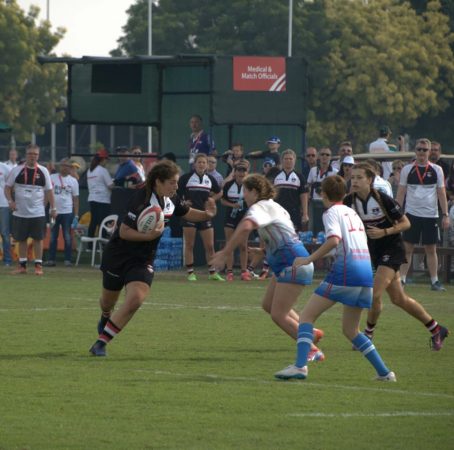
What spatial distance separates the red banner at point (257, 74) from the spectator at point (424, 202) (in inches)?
235

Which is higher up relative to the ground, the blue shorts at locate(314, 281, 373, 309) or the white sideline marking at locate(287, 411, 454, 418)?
the blue shorts at locate(314, 281, 373, 309)

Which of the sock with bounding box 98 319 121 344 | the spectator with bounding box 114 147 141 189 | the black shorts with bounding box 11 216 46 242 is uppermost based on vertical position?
the spectator with bounding box 114 147 141 189

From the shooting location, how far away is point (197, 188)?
24500mm

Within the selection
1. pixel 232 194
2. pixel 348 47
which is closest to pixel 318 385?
pixel 232 194

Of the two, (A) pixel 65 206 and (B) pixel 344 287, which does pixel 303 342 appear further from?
(A) pixel 65 206

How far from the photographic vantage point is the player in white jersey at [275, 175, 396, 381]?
11.7 m

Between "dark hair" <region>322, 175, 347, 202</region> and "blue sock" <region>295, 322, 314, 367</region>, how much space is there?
1035 millimetres

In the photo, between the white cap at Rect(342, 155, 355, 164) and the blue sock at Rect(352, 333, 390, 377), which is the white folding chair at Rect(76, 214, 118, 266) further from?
the blue sock at Rect(352, 333, 390, 377)

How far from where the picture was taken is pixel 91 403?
10289 mm

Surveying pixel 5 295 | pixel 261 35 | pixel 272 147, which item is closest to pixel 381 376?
pixel 5 295

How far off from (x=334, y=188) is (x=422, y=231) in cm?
1053

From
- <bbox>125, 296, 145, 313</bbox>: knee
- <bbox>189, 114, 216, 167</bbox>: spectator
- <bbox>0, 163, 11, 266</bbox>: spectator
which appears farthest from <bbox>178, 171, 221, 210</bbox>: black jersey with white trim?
<bbox>125, 296, 145, 313</bbox>: knee

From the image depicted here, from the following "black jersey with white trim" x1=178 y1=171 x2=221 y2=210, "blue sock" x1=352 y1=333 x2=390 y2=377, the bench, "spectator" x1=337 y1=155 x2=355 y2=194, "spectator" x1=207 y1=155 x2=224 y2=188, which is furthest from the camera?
"spectator" x1=207 y1=155 x2=224 y2=188

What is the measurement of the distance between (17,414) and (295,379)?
272 cm
